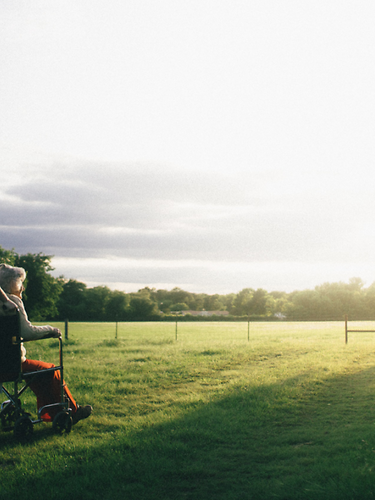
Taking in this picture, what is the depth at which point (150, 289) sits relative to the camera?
129 meters

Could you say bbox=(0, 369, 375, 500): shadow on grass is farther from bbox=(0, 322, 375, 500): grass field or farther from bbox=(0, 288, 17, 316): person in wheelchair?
bbox=(0, 288, 17, 316): person in wheelchair

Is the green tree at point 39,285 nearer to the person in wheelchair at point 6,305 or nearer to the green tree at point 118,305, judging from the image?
the green tree at point 118,305

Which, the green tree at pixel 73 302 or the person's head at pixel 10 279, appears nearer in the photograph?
the person's head at pixel 10 279

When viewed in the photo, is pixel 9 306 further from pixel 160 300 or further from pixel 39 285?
pixel 160 300

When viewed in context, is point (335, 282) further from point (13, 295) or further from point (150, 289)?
point (13, 295)

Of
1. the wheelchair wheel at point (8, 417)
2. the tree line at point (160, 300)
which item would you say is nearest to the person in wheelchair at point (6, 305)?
the wheelchair wheel at point (8, 417)

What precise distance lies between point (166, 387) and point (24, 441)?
12.7 ft

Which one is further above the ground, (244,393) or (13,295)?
(13,295)

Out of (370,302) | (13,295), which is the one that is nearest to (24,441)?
(13,295)

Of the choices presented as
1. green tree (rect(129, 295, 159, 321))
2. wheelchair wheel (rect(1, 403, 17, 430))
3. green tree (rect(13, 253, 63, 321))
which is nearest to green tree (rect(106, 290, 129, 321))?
green tree (rect(129, 295, 159, 321))

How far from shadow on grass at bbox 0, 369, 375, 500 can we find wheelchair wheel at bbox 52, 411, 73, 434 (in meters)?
0.15

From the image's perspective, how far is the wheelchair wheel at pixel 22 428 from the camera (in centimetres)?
516

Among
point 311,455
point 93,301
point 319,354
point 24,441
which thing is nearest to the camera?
point 311,455

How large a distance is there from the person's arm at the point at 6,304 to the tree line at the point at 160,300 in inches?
1683
